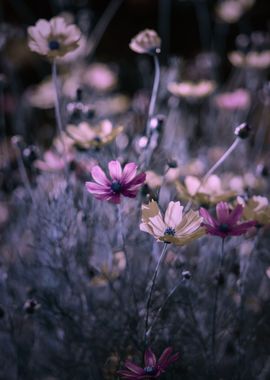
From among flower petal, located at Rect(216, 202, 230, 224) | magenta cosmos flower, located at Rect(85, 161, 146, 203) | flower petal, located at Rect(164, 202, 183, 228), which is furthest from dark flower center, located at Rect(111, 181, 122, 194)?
flower petal, located at Rect(216, 202, 230, 224)

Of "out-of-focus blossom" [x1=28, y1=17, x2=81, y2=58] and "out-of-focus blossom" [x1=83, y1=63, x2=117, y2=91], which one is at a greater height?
"out-of-focus blossom" [x1=28, y1=17, x2=81, y2=58]

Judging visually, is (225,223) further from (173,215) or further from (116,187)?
(116,187)

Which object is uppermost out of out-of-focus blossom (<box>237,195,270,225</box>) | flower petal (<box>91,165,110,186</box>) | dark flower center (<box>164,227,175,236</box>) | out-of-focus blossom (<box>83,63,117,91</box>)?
flower petal (<box>91,165,110,186</box>)

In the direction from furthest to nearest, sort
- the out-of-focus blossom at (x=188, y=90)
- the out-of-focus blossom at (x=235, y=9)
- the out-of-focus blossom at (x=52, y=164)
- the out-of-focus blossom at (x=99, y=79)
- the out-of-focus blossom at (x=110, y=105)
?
the out-of-focus blossom at (x=235, y=9), the out-of-focus blossom at (x=99, y=79), the out-of-focus blossom at (x=110, y=105), the out-of-focus blossom at (x=188, y=90), the out-of-focus blossom at (x=52, y=164)

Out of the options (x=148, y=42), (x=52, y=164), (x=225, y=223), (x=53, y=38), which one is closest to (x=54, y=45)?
(x=53, y=38)

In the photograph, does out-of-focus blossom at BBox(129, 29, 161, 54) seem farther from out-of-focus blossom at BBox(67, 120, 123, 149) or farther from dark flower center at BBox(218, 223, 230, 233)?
dark flower center at BBox(218, 223, 230, 233)

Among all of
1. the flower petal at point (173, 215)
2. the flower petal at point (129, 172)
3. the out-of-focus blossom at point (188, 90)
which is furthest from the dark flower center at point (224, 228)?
the out-of-focus blossom at point (188, 90)

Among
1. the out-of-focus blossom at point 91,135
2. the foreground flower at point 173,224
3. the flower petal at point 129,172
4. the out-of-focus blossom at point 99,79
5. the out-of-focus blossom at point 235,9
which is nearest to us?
the foreground flower at point 173,224

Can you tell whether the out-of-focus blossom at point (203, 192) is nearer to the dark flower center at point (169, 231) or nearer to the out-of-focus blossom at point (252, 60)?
the dark flower center at point (169, 231)
